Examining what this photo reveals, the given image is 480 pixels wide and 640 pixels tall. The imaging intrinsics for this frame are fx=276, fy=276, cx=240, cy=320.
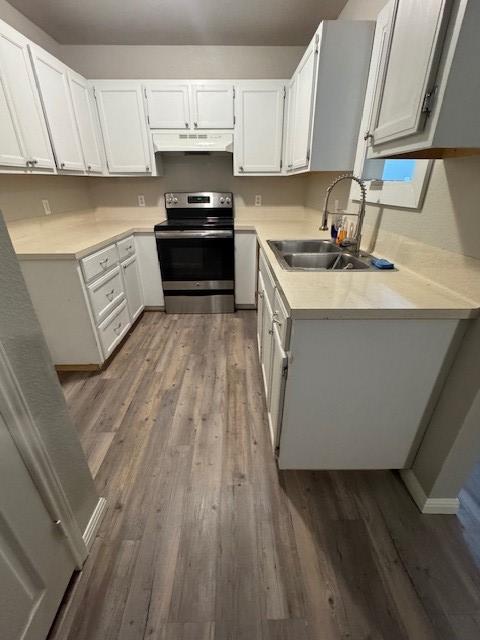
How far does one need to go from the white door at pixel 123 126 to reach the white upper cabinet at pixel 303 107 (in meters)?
1.42

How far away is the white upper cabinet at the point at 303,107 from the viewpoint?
1.79m

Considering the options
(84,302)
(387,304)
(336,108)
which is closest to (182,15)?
(336,108)

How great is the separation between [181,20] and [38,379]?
3.01 m

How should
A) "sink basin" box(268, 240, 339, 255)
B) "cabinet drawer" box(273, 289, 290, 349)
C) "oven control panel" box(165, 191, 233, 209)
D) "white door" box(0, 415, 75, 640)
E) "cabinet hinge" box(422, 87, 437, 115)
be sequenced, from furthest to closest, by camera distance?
"oven control panel" box(165, 191, 233, 209)
"sink basin" box(268, 240, 339, 255)
"cabinet drawer" box(273, 289, 290, 349)
"cabinet hinge" box(422, 87, 437, 115)
"white door" box(0, 415, 75, 640)

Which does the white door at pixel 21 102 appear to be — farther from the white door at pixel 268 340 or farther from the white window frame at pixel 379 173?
the white window frame at pixel 379 173

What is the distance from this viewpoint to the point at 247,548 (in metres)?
1.08

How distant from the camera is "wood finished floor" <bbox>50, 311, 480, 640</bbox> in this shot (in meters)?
0.90

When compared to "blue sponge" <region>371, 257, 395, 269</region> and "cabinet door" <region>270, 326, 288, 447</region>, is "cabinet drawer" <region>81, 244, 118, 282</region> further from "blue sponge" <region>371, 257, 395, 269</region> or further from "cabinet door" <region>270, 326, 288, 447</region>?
"blue sponge" <region>371, 257, 395, 269</region>

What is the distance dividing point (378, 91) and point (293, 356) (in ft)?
3.60

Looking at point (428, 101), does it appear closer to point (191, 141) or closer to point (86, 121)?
point (191, 141)

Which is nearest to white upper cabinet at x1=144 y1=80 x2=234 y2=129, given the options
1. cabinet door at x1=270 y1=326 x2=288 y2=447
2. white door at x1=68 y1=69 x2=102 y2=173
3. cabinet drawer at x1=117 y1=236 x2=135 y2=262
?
white door at x1=68 y1=69 x2=102 y2=173

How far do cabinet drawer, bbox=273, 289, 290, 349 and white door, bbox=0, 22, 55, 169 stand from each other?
1.88 metres

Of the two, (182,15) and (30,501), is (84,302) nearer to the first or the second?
(30,501)

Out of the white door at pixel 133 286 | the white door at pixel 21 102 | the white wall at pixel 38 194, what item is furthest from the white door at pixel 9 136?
the white door at pixel 133 286
